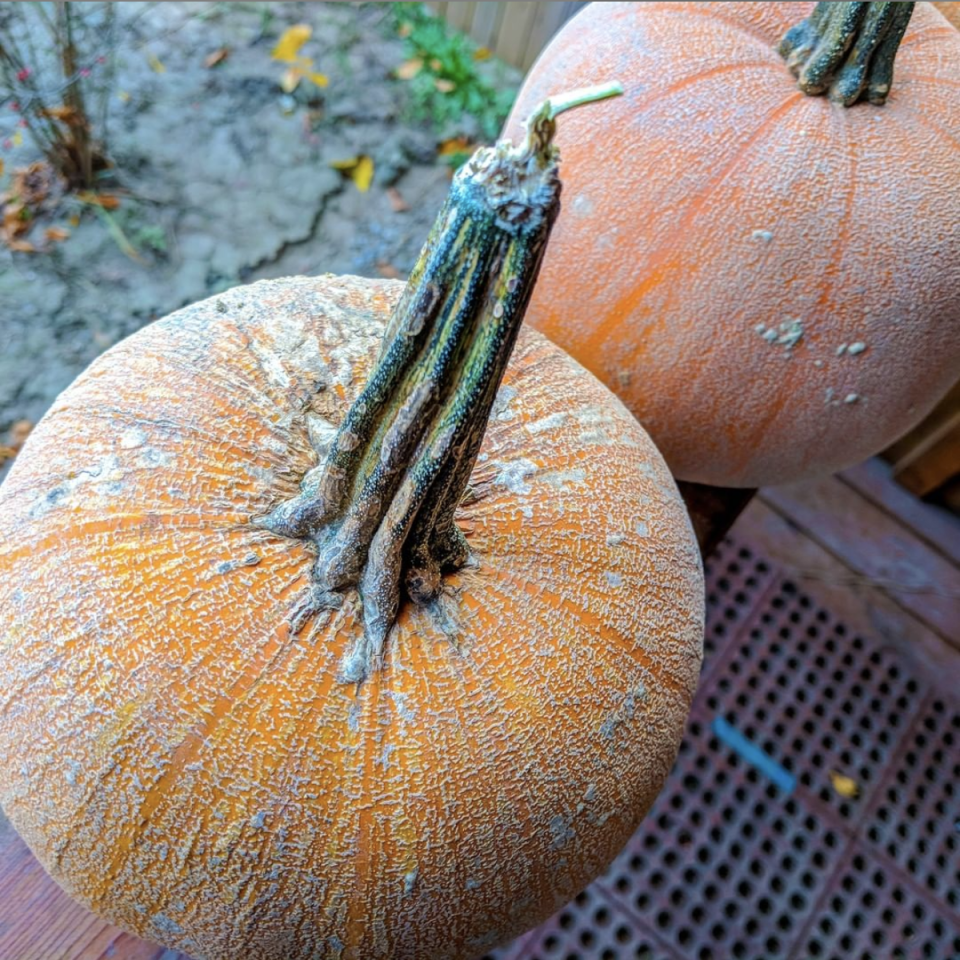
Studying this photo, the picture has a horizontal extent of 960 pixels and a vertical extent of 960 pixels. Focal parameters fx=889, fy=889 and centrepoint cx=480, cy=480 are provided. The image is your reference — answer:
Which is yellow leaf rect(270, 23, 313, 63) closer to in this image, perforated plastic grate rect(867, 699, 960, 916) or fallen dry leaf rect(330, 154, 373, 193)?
fallen dry leaf rect(330, 154, 373, 193)

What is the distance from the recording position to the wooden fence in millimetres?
2021

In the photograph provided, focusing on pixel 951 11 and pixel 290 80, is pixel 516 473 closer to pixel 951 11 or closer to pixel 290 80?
pixel 951 11

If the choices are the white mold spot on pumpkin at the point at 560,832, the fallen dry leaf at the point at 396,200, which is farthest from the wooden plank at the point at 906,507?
the white mold spot on pumpkin at the point at 560,832

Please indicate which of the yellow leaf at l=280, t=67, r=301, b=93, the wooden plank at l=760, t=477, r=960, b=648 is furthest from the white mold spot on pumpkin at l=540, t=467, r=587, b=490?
the yellow leaf at l=280, t=67, r=301, b=93

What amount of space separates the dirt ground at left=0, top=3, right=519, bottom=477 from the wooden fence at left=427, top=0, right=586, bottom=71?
6 cm

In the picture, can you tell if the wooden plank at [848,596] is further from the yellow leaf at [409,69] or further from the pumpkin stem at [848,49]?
the yellow leaf at [409,69]

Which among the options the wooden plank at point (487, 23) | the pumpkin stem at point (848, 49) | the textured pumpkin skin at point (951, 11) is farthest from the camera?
the wooden plank at point (487, 23)

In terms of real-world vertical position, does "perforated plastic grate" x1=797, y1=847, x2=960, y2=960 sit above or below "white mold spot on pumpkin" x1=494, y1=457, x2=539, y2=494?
below

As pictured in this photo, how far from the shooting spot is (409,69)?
2.04 metres

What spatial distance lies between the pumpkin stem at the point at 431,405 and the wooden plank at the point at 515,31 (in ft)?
5.81

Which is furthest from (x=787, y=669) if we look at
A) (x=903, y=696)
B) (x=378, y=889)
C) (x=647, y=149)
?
(x=378, y=889)

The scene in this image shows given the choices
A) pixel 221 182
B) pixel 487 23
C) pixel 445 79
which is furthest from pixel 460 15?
pixel 221 182

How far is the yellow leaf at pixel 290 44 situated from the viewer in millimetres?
1948

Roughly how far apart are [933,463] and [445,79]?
4.42 feet
